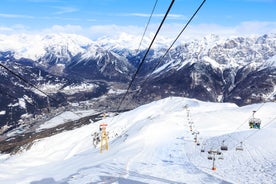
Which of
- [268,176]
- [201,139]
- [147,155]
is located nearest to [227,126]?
[201,139]

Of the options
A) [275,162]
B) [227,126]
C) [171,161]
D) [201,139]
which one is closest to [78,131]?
[227,126]

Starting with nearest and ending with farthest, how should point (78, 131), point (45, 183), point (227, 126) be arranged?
point (45, 183), point (227, 126), point (78, 131)

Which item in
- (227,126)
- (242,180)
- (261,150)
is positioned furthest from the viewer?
(227,126)

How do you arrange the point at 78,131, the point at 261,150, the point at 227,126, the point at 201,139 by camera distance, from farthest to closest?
the point at 78,131 → the point at 227,126 → the point at 201,139 → the point at 261,150

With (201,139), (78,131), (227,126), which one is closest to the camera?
(201,139)

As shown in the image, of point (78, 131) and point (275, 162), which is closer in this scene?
point (275, 162)

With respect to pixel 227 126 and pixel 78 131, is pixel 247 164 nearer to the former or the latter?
pixel 227 126

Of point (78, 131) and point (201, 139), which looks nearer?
point (201, 139)

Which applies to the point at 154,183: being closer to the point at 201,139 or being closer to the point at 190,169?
the point at 190,169

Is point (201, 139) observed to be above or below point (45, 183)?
above
